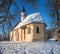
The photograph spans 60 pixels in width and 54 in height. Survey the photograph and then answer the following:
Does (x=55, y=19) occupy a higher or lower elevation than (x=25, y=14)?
lower

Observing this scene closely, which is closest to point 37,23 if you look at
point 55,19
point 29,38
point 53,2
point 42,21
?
point 42,21


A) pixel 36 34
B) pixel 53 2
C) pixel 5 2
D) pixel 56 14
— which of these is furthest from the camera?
pixel 36 34

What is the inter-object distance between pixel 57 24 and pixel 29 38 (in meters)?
9.07

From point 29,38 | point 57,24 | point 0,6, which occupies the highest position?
point 0,6

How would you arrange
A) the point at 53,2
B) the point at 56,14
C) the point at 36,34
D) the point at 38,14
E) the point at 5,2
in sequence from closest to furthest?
the point at 5,2 → the point at 53,2 → the point at 56,14 → the point at 36,34 → the point at 38,14

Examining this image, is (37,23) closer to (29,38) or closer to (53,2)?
(29,38)

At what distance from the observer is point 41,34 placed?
3553 centimetres

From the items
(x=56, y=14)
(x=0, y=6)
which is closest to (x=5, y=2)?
(x=0, y=6)

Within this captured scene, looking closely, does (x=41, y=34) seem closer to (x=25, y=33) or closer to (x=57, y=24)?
(x=25, y=33)

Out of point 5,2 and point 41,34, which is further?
point 41,34

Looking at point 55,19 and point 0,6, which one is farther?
point 55,19

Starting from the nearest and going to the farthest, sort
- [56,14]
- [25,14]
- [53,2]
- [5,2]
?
[5,2] < [53,2] < [56,14] < [25,14]

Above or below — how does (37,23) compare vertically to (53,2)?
below

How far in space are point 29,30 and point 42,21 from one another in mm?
3384
